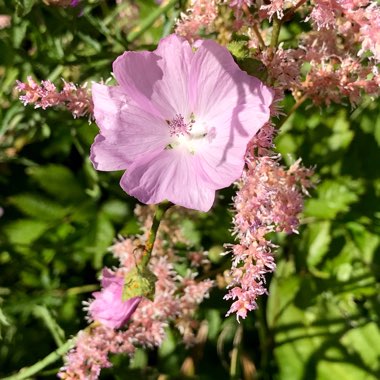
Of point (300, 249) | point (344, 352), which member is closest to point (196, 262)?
point (300, 249)

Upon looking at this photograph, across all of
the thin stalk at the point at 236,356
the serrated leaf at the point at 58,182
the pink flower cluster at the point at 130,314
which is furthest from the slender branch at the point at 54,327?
the thin stalk at the point at 236,356

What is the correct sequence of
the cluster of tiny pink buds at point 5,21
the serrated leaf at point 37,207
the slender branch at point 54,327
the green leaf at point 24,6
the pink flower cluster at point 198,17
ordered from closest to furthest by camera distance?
1. the pink flower cluster at point 198,17
2. the green leaf at point 24,6
3. the slender branch at point 54,327
4. the cluster of tiny pink buds at point 5,21
5. the serrated leaf at point 37,207

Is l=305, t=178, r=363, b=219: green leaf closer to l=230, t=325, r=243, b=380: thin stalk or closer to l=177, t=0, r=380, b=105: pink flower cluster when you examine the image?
l=230, t=325, r=243, b=380: thin stalk

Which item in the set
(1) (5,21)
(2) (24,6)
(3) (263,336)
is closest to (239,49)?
(2) (24,6)

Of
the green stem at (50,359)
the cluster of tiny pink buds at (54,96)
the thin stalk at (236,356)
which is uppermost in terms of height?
the cluster of tiny pink buds at (54,96)

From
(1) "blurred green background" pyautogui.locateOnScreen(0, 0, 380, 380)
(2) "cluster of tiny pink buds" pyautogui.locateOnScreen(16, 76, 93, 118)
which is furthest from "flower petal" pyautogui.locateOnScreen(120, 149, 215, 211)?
(1) "blurred green background" pyautogui.locateOnScreen(0, 0, 380, 380)

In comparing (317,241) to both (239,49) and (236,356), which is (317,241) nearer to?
(236,356)

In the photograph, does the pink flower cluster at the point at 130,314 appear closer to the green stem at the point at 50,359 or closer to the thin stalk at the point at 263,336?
the green stem at the point at 50,359
